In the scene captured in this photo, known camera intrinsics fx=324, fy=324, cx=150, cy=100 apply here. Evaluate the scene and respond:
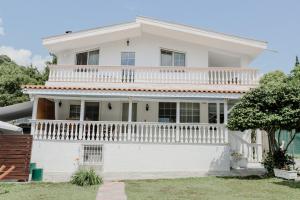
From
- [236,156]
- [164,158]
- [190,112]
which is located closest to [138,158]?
[164,158]

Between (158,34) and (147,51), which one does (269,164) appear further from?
(158,34)

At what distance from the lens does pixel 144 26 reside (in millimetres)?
19938

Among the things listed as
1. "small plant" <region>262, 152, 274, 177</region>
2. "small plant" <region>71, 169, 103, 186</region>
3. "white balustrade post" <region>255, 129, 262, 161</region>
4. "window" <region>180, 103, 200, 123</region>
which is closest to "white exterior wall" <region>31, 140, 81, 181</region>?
"small plant" <region>71, 169, 103, 186</region>

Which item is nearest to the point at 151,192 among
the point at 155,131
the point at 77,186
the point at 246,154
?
the point at 77,186

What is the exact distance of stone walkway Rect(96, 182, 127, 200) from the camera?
10.4 metres

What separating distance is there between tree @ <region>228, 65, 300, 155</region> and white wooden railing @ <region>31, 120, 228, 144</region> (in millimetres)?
1878

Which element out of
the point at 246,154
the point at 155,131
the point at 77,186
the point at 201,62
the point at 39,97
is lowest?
the point at 77,186

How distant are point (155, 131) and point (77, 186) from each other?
5248 millimetres

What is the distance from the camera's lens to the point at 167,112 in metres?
19.4

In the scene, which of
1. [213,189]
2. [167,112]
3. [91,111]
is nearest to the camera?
[213,189]

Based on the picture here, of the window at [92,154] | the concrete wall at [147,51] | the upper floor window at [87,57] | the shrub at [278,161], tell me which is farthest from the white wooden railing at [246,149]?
the upper floor window at [87,57]

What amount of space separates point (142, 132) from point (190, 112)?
4.03 metres

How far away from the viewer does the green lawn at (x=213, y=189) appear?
10.3 m

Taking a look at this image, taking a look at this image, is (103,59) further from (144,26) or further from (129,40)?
(144,26)
